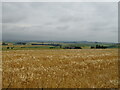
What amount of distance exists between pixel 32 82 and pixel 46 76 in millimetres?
1069

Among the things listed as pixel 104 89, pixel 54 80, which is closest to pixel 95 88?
pixel 104 89

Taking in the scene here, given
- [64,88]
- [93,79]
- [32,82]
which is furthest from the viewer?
[93,79]

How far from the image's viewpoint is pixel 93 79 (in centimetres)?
761

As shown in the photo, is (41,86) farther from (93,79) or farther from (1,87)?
(93,79)

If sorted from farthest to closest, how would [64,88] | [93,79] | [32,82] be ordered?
1. [93,79]
2. [32,82]
3. [64,88]

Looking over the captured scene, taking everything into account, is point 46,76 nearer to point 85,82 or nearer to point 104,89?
point 85,82

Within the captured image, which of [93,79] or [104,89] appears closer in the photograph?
[104,89]

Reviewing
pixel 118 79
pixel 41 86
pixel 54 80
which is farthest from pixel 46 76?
pixel 118 79

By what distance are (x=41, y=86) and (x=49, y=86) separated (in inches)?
12.6

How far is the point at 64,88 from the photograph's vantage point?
6.38 meters

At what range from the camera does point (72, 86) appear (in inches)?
258

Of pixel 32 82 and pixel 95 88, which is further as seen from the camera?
pixel 32 82

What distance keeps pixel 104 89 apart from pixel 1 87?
4080 millimetres

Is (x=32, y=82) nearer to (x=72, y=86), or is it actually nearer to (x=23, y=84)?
(x=23, y=84)
